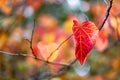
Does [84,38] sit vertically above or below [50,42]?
above

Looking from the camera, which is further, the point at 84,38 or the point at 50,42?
the point at 50,42

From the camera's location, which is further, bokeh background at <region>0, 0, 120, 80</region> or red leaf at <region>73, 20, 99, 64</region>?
bokeh background at <region>0, 0, 120, 80</region>

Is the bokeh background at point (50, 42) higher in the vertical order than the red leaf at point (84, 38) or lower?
lower

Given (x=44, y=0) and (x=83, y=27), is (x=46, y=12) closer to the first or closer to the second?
(x=44, y=0)

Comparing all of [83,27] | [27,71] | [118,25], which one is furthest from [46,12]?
[83,27]

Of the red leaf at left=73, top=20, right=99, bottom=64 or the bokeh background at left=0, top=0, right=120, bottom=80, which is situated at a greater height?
the red leaf at left=73, top=20, right=99, bottom=64

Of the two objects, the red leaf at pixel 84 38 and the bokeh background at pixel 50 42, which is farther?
the bokeh background at pixel 50 42
